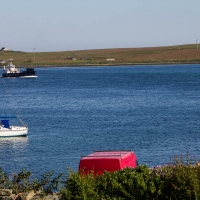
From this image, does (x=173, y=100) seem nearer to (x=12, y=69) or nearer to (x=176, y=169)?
(x=176, y=169)

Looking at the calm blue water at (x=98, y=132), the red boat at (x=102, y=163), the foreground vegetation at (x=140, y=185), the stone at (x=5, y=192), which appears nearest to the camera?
the foreground vegetation at (x=140, y=185)

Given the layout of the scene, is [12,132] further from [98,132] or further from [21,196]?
[21,196]

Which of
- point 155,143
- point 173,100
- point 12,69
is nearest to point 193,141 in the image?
point 155,143

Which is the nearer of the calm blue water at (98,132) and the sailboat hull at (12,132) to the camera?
the calm blue water at (98,132)

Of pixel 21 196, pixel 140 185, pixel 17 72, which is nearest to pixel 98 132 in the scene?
pixel 21 196

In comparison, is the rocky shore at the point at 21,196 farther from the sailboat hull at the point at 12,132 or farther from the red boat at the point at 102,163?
the sailboat hull at the point at 12,132

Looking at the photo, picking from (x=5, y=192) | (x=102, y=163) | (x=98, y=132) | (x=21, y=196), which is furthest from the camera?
→ (x=98, y=132)

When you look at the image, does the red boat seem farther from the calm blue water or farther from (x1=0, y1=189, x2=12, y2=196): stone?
the calm blue water

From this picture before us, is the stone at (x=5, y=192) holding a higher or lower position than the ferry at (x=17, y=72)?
higher

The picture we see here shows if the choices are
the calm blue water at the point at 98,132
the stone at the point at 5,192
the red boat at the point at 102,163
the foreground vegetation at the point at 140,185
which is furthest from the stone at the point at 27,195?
the calm blue water at the point at 98,132

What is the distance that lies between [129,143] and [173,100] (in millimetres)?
38000

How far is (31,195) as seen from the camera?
13.5 m

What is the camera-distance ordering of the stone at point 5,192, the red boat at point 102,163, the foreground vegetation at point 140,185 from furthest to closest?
the red boat at point 102,163 < the stone at point 5,192 < the foreground vegetation at point 140,185

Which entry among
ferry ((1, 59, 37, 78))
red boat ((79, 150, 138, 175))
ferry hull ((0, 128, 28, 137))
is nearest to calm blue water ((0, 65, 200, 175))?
ferry hull ((0, 128, 28, 137))
